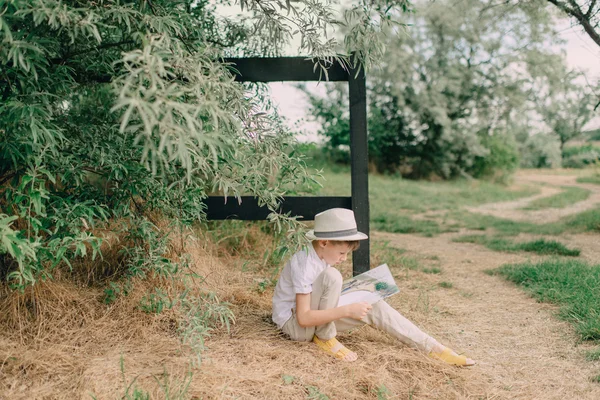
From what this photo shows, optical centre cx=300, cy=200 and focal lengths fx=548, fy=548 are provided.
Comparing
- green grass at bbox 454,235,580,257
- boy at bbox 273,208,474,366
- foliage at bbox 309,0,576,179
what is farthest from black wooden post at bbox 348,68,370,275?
foliage at bbox 309,0,576,179

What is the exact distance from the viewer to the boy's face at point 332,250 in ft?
10.6

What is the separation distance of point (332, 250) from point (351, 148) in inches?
45.3

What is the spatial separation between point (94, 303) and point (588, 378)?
2.96 meters

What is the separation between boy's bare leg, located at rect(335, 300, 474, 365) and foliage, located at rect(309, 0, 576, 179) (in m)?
13.5

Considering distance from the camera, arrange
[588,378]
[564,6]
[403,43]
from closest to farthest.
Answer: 1. [588,378]
2. [564,6]
3. [403,43]

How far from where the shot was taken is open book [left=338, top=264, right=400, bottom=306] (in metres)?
3.34

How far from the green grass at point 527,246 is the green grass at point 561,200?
13.8 feet

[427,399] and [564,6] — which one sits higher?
[564,6]

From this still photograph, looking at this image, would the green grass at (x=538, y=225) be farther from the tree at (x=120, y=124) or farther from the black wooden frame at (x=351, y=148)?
the tree at (x=120, y=124)

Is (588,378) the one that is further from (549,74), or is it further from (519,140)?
(519,140)

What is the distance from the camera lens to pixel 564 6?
592cm

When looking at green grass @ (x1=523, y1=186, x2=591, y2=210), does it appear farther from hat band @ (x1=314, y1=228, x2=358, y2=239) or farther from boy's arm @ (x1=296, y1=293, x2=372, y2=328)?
boy's arm @ (x1=296, y1=293, x2=372, y2=328)

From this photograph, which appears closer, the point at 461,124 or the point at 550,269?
the point at 550,269

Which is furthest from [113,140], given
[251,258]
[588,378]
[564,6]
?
[564,6]
